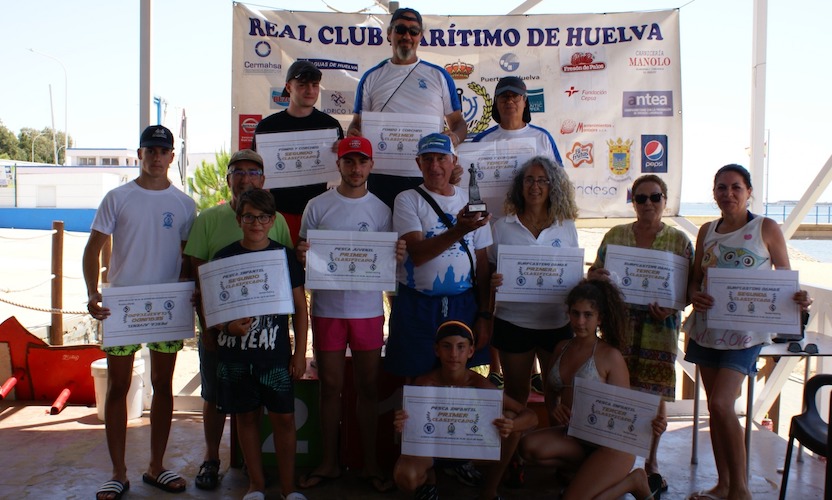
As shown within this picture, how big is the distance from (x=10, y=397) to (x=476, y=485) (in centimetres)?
446

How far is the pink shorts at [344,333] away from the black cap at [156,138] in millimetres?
1337

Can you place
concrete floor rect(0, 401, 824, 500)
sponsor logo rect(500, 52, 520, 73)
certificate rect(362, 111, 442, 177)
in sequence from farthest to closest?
sponsor logo rect(500, 52, 520, 73) → certificate rect(362, 111, 442, 177) → concrete floor rect(0, 401, 824, 500)

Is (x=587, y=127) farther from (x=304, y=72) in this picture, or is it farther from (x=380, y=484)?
(x=380, y=484)

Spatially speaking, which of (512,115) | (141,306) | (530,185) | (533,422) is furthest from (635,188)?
(141,306)

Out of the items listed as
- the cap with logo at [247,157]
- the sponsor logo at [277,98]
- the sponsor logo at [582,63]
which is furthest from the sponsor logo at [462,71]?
the cap with logo at [247,157]

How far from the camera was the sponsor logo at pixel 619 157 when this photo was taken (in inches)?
250

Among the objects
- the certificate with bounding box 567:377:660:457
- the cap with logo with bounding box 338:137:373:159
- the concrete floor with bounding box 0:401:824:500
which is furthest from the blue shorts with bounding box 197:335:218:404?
the certificate with bounding box 567:377:660:457

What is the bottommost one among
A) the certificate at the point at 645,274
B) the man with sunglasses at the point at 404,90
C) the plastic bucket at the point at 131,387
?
the plastic bucket at the point at 131,387

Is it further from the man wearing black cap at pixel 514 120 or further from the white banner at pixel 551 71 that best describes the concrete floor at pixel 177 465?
the white banner at pixel 551 71

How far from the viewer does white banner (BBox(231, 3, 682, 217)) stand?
20.5ft

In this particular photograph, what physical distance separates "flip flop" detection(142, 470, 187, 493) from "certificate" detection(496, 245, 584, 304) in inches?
88.1

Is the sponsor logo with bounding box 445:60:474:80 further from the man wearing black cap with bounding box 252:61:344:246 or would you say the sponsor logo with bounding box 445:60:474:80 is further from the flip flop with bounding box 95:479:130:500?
the flip flop with bounding box 95:479:130:500

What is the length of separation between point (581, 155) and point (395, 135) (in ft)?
8.56

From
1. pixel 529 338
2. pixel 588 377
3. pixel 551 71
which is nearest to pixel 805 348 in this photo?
pixel 588 377
